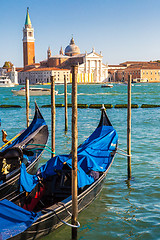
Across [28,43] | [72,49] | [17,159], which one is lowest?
[17,159]

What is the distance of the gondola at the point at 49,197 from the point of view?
3330mm

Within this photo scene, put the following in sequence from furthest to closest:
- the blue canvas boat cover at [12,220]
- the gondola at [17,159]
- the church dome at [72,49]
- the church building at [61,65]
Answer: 1. the church dome at [72,49]
2. the church building at [61,65]
3. the gondola at [17,159]
4. the blue canvas boat cover at [12,220]

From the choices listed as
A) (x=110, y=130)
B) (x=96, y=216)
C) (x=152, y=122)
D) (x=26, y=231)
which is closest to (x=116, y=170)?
(x=110, y=130)

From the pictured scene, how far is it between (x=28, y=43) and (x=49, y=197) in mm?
79401

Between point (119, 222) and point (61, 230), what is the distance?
0.80 meters

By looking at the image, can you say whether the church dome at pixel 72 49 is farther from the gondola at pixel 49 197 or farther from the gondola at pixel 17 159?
the gondola at pixel 49 197

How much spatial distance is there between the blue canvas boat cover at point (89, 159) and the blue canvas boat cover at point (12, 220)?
0.60 meters

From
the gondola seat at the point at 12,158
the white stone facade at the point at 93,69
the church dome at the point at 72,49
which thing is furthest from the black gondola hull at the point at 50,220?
the church dome at the point at 72,49

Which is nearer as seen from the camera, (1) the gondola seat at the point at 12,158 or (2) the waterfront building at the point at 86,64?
(1) the gondola seat at the point at 12,158

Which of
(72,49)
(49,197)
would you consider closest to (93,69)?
(72,49)

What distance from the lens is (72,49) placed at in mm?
83625

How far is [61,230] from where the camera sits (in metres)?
4.09

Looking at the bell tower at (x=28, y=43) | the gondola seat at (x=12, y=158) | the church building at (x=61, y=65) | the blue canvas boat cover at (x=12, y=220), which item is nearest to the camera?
the blue canvas boat cover at (x=12, y=220)

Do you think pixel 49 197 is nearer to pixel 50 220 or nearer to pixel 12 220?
pixel 50 220
